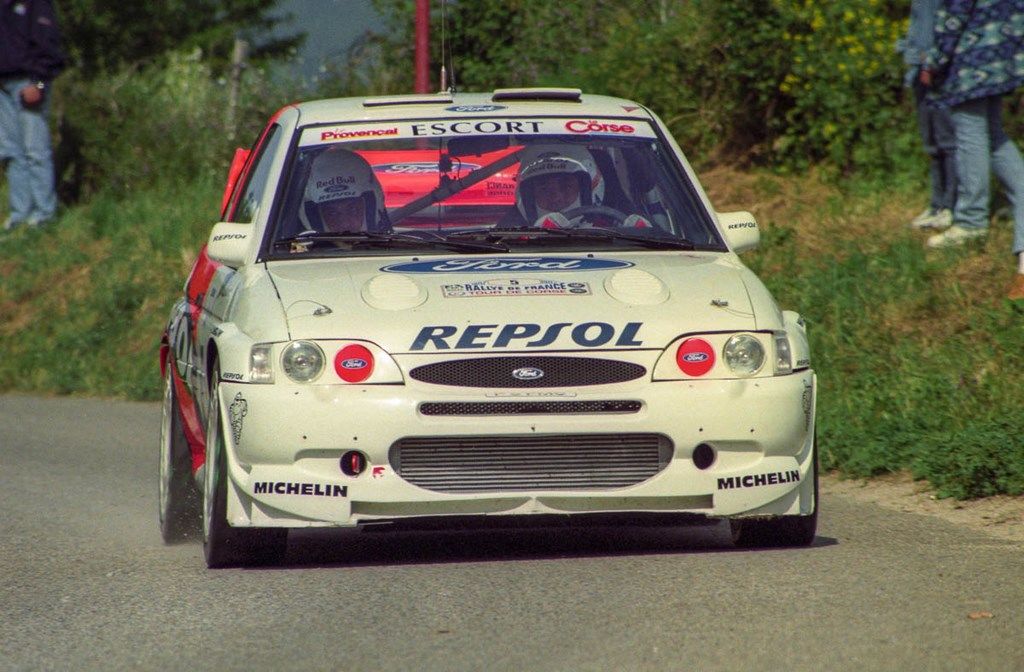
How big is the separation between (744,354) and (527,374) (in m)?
0.73

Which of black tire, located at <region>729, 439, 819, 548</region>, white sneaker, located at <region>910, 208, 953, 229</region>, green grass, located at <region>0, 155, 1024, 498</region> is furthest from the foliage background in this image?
black tire, located at <region>729, 439, 819, 548</region>

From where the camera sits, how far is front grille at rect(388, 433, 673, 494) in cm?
659

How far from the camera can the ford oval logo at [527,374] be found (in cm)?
658

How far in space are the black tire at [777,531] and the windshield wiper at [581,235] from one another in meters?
1.00

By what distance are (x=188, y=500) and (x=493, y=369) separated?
2049mm

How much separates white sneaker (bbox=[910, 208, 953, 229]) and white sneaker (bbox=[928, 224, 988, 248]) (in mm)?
498

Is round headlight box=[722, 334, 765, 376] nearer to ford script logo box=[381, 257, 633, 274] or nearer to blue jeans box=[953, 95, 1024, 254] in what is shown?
ford script logo box=[381, 257, 633, 274]

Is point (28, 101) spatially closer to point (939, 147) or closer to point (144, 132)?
point (144, 132)

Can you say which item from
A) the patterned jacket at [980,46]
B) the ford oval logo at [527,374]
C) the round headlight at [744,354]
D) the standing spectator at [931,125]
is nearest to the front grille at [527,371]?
the ford oval logo at [527,374]

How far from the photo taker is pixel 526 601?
6.21 m

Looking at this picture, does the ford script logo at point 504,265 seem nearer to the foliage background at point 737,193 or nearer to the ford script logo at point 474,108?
the ford script logo at point 474,108

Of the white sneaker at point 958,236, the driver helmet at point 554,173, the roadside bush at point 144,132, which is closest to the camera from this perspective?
the driver helmet at point 554,173

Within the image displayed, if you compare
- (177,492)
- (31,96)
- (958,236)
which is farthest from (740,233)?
(31,96)

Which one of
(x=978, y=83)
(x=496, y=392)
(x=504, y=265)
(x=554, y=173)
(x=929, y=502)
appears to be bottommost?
(x=929, y=502)
